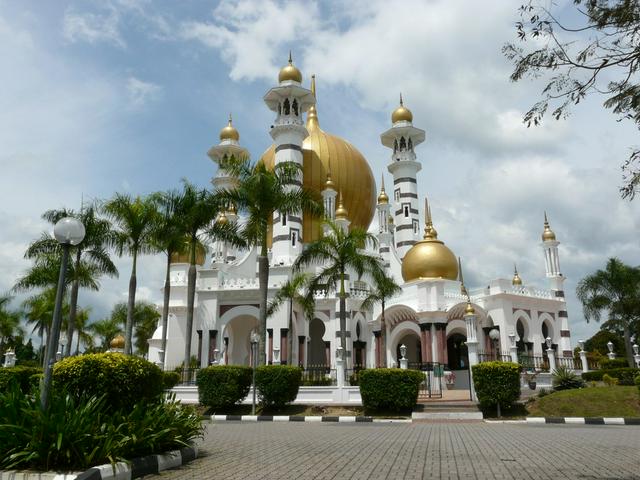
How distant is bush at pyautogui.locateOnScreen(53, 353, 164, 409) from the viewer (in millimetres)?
9922

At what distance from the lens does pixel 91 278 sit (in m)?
29.9

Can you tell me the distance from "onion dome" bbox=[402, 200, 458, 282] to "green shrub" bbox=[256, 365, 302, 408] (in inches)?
638

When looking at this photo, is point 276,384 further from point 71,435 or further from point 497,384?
point 71,435

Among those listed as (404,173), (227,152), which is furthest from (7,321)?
(404,173)

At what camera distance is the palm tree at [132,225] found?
25297 millimetres

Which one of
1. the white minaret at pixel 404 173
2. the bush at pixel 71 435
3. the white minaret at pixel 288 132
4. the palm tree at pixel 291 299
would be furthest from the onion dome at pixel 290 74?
the bush at pixel 71 435

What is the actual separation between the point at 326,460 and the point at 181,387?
1649 centimetres

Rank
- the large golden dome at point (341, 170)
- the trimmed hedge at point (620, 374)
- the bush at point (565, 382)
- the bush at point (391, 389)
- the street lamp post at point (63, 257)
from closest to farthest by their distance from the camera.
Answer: the street lamp post at point (63, 257), the bush at point (391, 389), the bush at point (565, 382), the trimmed hedge at point (620, 374), the large golden dome at point (341, 170)

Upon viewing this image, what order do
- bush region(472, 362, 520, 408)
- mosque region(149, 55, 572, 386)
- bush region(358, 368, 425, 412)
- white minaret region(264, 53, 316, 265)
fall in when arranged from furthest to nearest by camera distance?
1. white minaret region(264, 53, 316, 265)
2. mosque region(149, 55, 572, 386)
3. bush region(358, 368, 425, 412)
4. bush region(472, 362, 520, 408)

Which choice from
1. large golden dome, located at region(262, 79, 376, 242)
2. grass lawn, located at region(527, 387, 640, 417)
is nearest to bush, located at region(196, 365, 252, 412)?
grass lawn, located at region(527, 387, 640, 417)

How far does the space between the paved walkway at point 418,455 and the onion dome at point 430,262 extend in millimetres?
21053

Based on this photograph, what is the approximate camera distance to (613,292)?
4056 cm

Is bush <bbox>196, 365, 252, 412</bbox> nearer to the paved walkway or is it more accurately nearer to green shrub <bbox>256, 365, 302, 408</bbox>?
green shrub <bbox>256, 365, 302, 408</bbox>

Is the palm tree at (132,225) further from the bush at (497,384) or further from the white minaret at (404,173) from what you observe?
the white minaret at (404,173)
